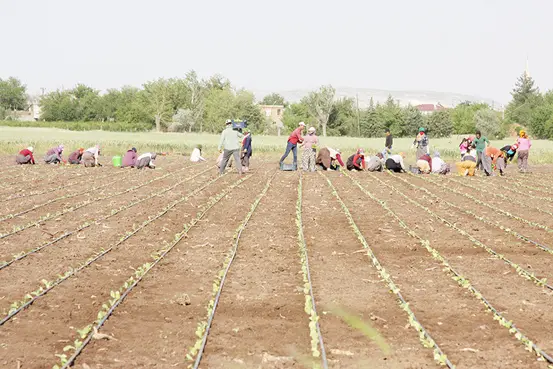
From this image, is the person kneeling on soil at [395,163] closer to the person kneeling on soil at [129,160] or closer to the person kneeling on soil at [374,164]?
the person kneeling on soil at [374,164]

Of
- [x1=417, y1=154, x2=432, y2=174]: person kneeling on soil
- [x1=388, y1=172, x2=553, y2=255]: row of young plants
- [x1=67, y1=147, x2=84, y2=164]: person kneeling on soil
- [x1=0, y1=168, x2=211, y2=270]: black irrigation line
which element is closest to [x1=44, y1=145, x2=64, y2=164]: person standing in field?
[x1=67, y1=147, x2=84, y2=164]: person kneeling on soil

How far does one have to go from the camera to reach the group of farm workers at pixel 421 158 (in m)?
22.3

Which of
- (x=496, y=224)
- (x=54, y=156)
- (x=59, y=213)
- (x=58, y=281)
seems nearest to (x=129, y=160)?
(x=54, y=156)

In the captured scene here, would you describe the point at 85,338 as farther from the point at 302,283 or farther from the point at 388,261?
the point at 388,261

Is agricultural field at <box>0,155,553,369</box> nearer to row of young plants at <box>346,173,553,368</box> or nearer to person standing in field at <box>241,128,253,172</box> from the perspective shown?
row of young plants at <box>346,173,553,368</box>

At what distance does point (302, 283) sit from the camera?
7.38 meters

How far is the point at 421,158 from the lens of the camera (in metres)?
23.8

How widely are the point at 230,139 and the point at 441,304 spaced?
13.5 metres

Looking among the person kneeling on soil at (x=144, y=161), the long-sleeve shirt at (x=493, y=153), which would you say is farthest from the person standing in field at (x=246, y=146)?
the long-sleeve shirt at (x=493, y=153)

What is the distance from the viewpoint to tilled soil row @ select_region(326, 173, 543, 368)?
16.9ft

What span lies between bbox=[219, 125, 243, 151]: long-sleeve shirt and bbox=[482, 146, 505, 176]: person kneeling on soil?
8.12 metres

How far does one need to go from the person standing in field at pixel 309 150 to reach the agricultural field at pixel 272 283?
23.9 feet

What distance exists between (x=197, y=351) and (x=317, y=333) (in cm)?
98

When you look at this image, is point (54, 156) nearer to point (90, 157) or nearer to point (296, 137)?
point (90, 157)
